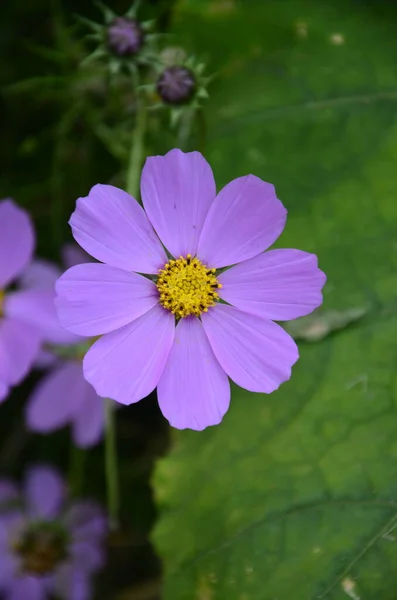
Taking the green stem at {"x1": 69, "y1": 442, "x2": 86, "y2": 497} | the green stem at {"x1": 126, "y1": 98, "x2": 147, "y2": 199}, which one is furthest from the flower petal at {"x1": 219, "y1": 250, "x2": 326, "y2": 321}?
the green stem at {"x1": 69, "y1": 442, "x2": 86, "y2": 497}

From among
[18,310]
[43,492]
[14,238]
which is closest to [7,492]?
[43,492]

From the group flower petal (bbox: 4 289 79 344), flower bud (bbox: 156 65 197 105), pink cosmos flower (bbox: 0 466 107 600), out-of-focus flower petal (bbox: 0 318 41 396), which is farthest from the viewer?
pink cosmos flower (bbox: 0 466 107 600)

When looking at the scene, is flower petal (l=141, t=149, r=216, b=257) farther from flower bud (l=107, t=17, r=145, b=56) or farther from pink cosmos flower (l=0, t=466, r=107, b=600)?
pink cosmos flower (l=0, t=466, r=107, b=600)

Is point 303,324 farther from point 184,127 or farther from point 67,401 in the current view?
point 67,401

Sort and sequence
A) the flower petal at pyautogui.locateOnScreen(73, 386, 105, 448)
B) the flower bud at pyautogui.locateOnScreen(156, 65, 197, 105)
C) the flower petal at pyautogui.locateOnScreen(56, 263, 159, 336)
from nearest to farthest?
the flower petal at pyautogui.locateOnScreen(56, 263, 159, 336)
the flower bud at pyautogui.locateOnScreen(156, 65, 197, 105)
the flower petal at pyautogui.locateOnScreen(73, 386, 105, 448)

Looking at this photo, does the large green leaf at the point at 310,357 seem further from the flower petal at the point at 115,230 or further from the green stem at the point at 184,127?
the flower petal at the point at 115,230

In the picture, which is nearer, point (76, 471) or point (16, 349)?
point (16, 349)
